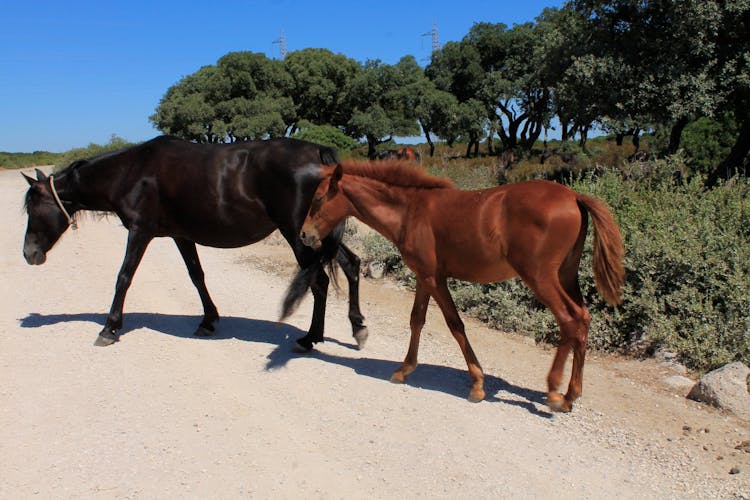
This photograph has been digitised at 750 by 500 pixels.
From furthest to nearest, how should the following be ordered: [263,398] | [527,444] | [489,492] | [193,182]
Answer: [193,182], [263,398], [527,444], [489,492]

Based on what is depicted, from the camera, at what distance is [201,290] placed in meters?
6.57

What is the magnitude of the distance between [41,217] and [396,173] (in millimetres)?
4080

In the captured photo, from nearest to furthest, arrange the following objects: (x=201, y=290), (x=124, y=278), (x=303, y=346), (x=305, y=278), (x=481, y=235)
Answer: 1. (x=481, y=235)
2. (x=305, y=278)
3. (x=303, y=346)
4. (x=124, y=278)
5. (x=201, y=290)

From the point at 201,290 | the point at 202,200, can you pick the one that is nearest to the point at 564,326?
the point at 202,200

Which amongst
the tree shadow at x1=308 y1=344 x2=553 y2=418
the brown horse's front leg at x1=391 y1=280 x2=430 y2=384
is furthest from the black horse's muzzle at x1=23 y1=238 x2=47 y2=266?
the brown horse's front leg at x1=391 y1=280 x2=430 y2=384

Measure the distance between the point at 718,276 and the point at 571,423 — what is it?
2973mm

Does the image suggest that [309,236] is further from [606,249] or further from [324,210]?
[606,249]

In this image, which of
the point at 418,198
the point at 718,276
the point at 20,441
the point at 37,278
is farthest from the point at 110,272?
the point at 718,276

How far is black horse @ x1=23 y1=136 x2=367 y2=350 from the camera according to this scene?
19.2 ft

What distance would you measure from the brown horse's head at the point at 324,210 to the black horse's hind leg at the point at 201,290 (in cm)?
208

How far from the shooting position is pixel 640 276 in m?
6.36

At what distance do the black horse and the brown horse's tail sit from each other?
2.49 metres

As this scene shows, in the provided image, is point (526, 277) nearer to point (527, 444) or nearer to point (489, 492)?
point (527, 444)

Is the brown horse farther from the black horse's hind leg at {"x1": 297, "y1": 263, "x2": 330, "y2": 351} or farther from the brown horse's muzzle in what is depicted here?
the black horse's hind leg at {"x1": 297, "y1": 263, "x2": 330, "y2": 351}
